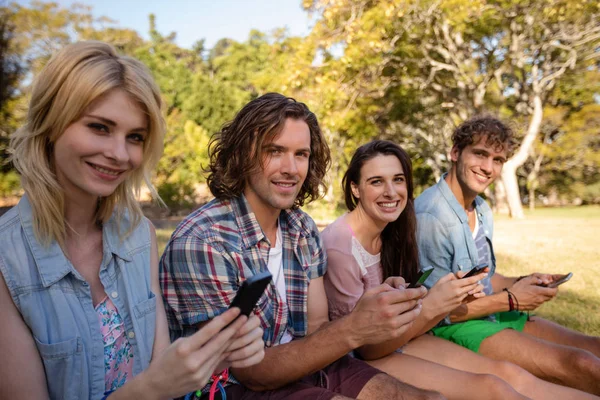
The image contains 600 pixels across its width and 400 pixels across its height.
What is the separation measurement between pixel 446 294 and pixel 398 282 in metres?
0.40

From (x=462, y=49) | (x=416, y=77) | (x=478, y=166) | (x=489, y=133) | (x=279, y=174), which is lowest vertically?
(x=478, y=166)

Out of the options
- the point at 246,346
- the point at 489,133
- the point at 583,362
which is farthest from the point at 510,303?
the point at 246,346

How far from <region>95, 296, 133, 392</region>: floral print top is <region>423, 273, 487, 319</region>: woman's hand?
159 centimetres

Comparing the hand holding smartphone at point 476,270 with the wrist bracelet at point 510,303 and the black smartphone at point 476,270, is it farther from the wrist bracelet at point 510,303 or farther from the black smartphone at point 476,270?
the wrist bracelet at point 510,303

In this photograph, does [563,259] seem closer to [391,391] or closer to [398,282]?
[398,282]

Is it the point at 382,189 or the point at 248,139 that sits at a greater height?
the point at 248,139

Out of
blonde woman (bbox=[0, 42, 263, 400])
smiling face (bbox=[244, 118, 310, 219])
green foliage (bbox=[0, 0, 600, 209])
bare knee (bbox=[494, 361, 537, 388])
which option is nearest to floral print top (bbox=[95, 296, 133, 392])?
blonde woman (bbox=[0, 42, 263, 400])

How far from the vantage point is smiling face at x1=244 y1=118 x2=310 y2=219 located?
242 cm

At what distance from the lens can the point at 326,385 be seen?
2.33 metres

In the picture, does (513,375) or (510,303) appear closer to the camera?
(513,375)

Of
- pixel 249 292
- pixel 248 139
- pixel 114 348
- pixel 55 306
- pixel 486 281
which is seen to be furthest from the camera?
pixel 486 281

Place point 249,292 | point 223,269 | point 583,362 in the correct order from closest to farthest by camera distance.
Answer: point 249,292, point 223,269, point 583,362

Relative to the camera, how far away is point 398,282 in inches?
93.6

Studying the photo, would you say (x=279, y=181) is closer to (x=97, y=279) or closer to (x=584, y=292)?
(x=97, y=279)
